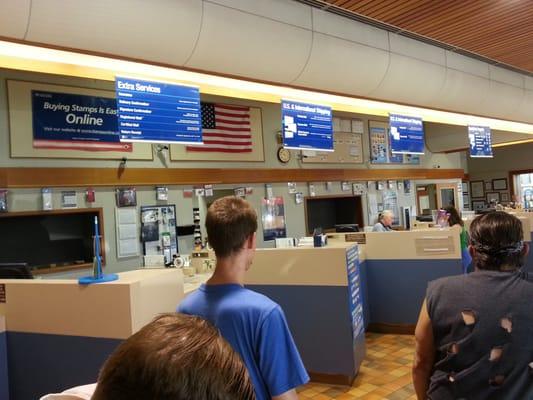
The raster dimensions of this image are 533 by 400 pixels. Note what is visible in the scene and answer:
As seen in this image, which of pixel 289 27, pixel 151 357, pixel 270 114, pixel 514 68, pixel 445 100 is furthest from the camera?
pixel 270 114

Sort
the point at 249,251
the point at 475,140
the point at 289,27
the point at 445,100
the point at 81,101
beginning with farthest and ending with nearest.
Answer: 1. the point at 475,140
2. the point at 445,100
3. the point at 81,101
4. the point at 289,27
5. the point at 249,251

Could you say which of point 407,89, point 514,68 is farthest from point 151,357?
point 514,68

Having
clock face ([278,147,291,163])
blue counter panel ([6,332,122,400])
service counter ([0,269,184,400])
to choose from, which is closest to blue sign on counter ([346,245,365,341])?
service counter ([0,269,184,400])

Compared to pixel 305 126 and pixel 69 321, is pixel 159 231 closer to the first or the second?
pixel 305 126

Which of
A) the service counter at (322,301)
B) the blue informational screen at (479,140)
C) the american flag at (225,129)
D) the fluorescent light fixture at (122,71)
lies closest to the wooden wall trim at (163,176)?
the american flag at (225,129)

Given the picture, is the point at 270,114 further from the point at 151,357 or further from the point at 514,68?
the point at 151,357

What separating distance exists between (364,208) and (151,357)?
862 centimetres

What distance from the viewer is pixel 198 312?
1.38m

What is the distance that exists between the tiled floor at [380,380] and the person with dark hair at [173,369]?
3226mm

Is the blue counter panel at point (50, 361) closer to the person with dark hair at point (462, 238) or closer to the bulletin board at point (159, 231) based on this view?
the bulletin board at point (159, 231)

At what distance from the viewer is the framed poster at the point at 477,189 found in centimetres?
1418

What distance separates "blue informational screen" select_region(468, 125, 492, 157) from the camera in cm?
835

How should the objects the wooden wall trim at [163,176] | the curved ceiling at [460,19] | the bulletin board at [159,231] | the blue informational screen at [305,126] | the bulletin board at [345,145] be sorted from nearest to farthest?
the curved ceiling at [460,19], the wooden wall trim at [163,176], the blue informational screen at [305,126], the bulletin board at [159,231], the bulletin board at [345,145]

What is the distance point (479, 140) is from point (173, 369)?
9066 millimetres
